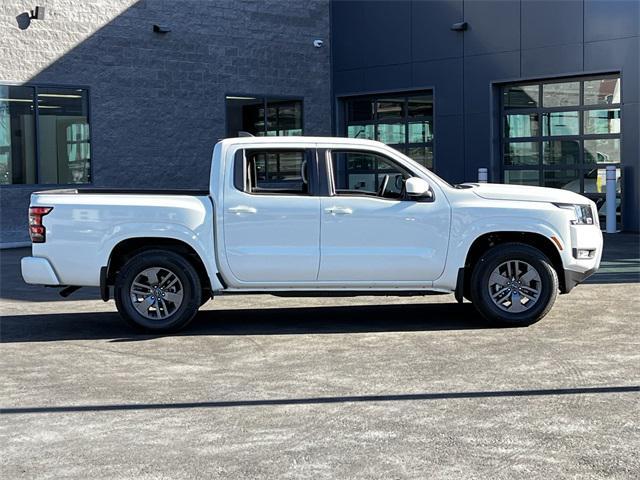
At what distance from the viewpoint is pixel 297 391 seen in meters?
6.97

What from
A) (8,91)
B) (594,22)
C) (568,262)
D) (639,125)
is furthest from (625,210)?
(8,91)

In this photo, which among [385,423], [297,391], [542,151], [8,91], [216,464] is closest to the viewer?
[216,464]

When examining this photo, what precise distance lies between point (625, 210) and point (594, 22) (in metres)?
4.01

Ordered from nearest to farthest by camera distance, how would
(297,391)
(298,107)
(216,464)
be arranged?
(216,464)
(297,391)
(298,107)

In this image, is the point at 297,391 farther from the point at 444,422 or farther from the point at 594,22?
the point at 594,22

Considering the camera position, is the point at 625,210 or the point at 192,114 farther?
the point at 192,114

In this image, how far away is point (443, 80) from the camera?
23.4m

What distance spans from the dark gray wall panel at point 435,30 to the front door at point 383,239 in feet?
46.8

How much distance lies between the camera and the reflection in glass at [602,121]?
20.7m

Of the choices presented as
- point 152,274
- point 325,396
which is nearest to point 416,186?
point 152,274

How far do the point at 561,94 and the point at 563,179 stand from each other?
6.16 feet

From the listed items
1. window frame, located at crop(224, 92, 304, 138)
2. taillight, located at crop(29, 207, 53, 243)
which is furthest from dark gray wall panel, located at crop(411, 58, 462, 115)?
taillight, located at crop(29, 207, 53, 243)

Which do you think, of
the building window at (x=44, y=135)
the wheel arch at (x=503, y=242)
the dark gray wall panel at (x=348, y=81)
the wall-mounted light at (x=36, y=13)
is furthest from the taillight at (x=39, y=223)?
the dark gray wall panel at (x=348, y=81)

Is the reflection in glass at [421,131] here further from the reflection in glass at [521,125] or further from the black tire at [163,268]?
the black tire at [163,268]
